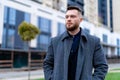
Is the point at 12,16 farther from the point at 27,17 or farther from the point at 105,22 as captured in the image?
the point at 105,22

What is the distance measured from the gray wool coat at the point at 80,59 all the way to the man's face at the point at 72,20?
0.31ft

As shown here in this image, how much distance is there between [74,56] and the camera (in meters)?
3.08

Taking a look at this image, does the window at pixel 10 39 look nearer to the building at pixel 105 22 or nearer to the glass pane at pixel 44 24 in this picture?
the glass pane at pixel 44 24

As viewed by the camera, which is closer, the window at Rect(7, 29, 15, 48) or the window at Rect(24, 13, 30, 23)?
the window at Rect(7, 29, 15, 48)

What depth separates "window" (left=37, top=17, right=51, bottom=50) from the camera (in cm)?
4025

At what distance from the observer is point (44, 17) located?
41.9 m

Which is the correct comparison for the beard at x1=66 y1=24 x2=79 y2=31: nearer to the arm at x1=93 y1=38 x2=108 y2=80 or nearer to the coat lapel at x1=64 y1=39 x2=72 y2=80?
the coat lapel at x1=64 y1=39 x2=72 y2=80

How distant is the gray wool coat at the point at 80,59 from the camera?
3078 mm

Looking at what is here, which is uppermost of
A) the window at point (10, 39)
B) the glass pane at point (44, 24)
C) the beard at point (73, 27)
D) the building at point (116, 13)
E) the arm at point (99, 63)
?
the building at point (116, 13)

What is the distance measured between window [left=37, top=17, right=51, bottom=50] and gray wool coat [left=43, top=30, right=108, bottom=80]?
120 ft

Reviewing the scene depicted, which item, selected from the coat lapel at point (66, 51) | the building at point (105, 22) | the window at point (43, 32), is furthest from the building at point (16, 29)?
the coat lapel at point (66, 51)

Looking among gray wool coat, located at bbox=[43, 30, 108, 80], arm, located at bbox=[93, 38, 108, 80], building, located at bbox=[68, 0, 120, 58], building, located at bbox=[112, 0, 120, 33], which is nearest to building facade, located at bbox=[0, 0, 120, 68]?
building, located at bbox=[68, 0, 120, 58]

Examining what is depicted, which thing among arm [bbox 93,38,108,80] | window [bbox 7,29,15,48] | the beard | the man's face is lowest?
arm [bbox 93,38,108,80]

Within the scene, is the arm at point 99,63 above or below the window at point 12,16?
below
